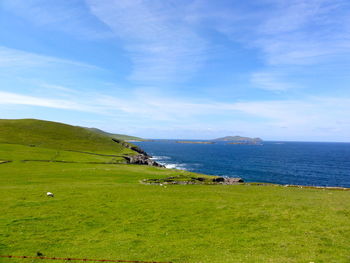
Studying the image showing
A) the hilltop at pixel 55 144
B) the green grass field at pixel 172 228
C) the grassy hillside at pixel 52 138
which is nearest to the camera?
the green grass field at pixel 172 228

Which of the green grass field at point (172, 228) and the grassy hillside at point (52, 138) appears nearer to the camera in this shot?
the green grass field at point (172, 228)

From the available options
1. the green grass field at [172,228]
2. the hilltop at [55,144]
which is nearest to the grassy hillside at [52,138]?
the hilltop at [55,144]

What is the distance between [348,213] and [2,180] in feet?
192

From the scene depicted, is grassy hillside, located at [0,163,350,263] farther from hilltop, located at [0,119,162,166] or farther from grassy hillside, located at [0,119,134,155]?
grassy hillside, located at [0,119,134,155]

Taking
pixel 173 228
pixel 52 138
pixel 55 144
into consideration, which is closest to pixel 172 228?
pixel 173 228

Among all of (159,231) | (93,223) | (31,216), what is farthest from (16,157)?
(159,231)

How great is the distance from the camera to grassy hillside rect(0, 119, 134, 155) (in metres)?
121

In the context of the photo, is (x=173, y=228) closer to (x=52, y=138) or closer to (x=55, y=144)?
(x=55, y=144)

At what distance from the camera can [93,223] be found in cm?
2289

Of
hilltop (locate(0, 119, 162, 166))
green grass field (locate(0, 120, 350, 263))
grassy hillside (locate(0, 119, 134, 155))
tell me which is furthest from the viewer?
grassy hillside (locate(0, 119, 134, 155))

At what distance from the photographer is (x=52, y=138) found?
138375 millimetres

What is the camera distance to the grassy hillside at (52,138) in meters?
121

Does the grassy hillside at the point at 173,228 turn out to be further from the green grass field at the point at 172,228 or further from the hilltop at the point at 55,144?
the hilltop at the point at 55,144

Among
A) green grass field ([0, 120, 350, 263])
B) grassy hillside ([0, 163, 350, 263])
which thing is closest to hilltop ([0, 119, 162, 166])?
green grass field ([0, 120, 350, 263])
